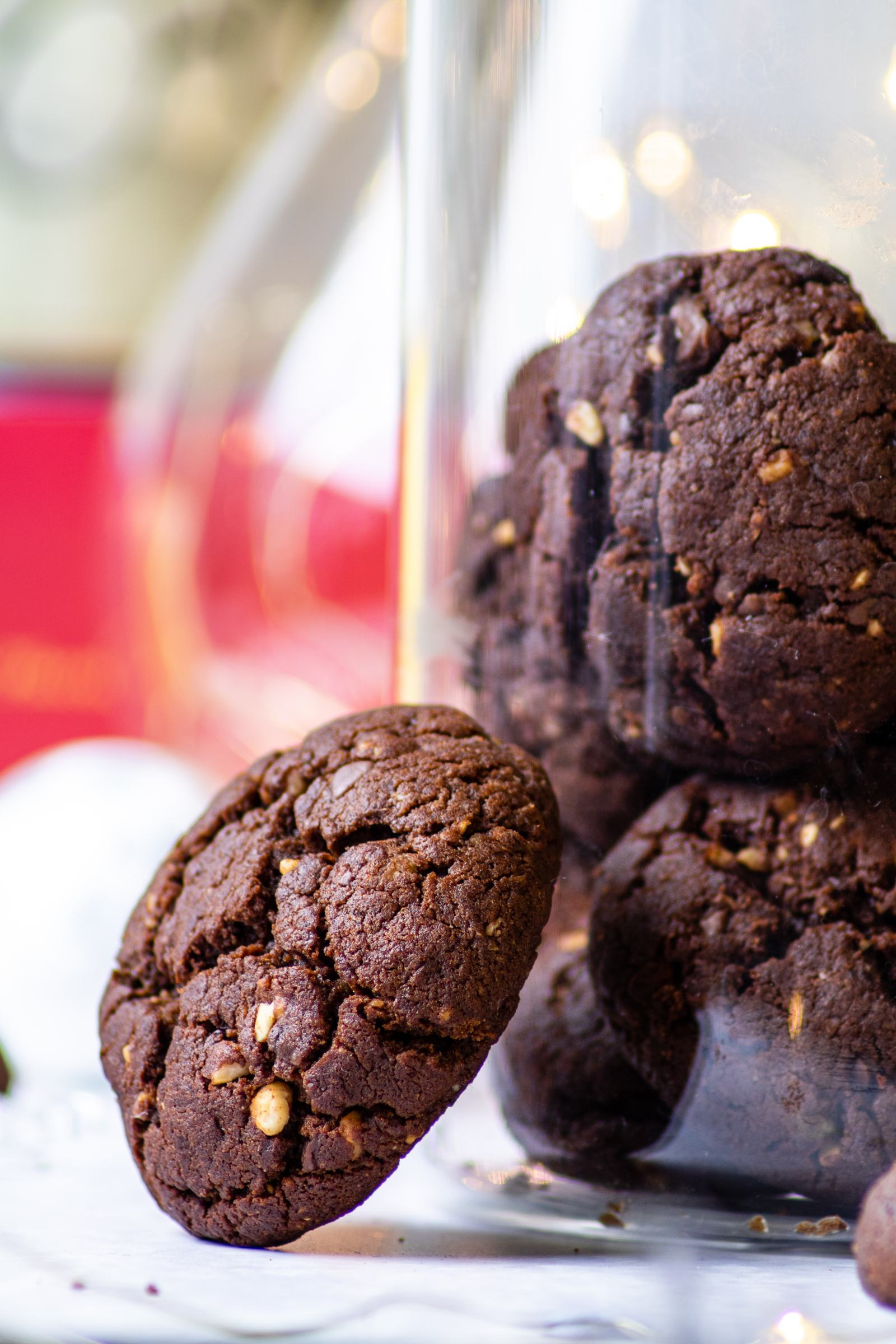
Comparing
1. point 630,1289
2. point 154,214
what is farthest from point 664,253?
point 154,214


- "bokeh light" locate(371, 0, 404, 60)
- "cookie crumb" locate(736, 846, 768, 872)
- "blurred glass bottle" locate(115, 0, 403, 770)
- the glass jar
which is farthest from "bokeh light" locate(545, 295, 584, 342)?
"bokeh light" locate(371, 0, 404, 60)

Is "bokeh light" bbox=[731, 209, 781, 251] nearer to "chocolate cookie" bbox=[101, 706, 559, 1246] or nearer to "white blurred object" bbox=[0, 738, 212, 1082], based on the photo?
"chocolate cookie" bbox=[101, 706, 559, 1246]

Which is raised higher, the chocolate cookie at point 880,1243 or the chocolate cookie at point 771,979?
the chocolate cookie at point 771,979

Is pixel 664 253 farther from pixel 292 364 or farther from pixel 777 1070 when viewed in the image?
pixel 292 364

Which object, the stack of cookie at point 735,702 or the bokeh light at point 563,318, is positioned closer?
the stack of cookie at point 735,702

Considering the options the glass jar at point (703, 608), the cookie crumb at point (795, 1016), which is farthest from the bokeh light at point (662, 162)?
the cookie crumb at point (795, 1016)

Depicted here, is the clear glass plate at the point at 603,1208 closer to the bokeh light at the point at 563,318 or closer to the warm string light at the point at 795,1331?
the warm string light at the point at 795,1331

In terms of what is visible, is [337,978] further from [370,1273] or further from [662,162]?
[662,162]
